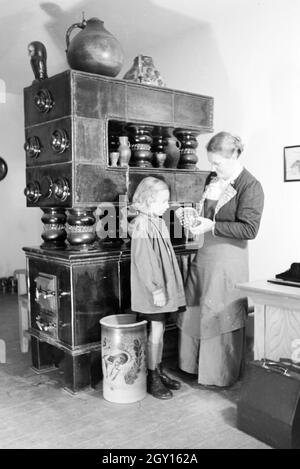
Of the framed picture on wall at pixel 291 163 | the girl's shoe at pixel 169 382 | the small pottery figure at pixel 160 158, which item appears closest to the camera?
the girl's shoe at pixel 169 382

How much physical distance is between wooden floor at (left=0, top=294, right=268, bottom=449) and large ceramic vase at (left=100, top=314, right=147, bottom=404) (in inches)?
2.5

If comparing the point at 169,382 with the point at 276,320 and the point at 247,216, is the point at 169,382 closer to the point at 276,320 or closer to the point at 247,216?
the point at 276,320

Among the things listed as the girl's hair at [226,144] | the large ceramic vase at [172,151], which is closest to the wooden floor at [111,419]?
the girl's hair at [226,144]

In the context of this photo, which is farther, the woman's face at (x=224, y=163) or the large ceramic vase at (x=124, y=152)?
the large ceramic vase at (x=124, y=152)

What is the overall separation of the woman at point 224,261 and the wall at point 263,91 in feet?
3.47

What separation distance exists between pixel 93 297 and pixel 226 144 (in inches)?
49.2

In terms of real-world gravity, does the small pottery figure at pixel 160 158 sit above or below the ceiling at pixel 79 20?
below

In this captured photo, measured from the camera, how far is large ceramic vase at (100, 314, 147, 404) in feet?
9.28

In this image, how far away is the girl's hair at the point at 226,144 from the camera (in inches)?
113

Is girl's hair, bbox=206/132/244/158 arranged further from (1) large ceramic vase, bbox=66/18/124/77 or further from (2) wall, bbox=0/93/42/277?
(2) wall, bbox=0/93/42/277

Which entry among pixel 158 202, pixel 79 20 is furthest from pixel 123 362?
pixel 79 20

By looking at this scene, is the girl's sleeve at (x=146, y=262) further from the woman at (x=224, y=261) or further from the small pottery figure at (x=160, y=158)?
the small pottery figure at (x=160, y=158)
